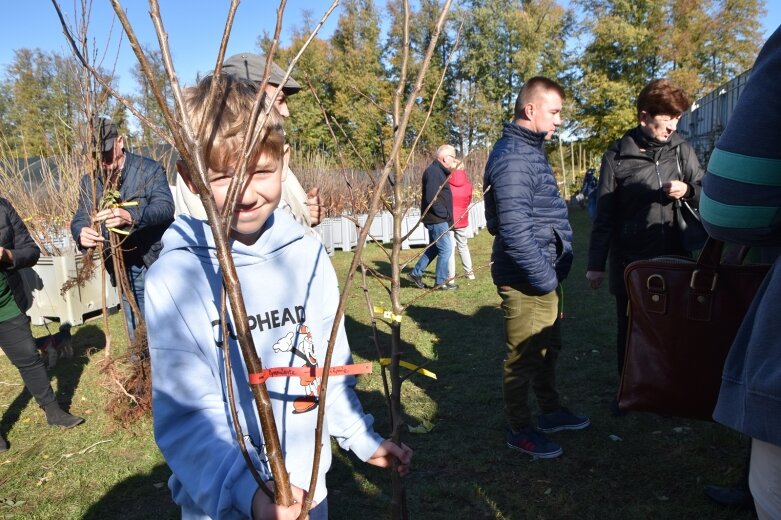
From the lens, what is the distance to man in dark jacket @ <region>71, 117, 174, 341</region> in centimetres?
415

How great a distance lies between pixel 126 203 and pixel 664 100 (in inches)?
145

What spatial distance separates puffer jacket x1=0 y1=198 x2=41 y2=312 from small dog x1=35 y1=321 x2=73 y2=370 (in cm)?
170

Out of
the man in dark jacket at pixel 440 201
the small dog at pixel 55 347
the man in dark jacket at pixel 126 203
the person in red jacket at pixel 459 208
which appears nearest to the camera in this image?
the man in dark jacket at pixel 126 203

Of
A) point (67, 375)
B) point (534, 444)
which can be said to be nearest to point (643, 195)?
point (534, 444)

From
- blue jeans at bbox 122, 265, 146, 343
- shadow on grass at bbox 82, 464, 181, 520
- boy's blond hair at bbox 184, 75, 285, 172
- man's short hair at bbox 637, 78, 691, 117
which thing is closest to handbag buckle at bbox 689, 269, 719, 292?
boy's blond hair at bbox 184, 75, 285, 172

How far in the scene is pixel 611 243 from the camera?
12.3 feet

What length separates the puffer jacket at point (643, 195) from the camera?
3471 mm

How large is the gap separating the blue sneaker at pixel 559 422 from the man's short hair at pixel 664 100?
2000mm

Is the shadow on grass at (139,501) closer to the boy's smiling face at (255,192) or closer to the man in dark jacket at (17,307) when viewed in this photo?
the man in dark jacket at (17,307)

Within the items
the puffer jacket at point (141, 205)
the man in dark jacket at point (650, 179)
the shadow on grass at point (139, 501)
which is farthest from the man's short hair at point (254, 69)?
the shadow on grass at point (139, 501)

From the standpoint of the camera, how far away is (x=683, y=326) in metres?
1.74

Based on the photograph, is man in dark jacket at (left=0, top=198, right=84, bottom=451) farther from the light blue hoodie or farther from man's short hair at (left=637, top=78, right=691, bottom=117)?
man's short hair at (left=637, top=78, right=691, bottom=117)

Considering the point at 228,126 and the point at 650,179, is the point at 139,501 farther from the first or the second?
the point at 650,179

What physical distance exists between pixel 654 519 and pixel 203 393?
2.57 meters
